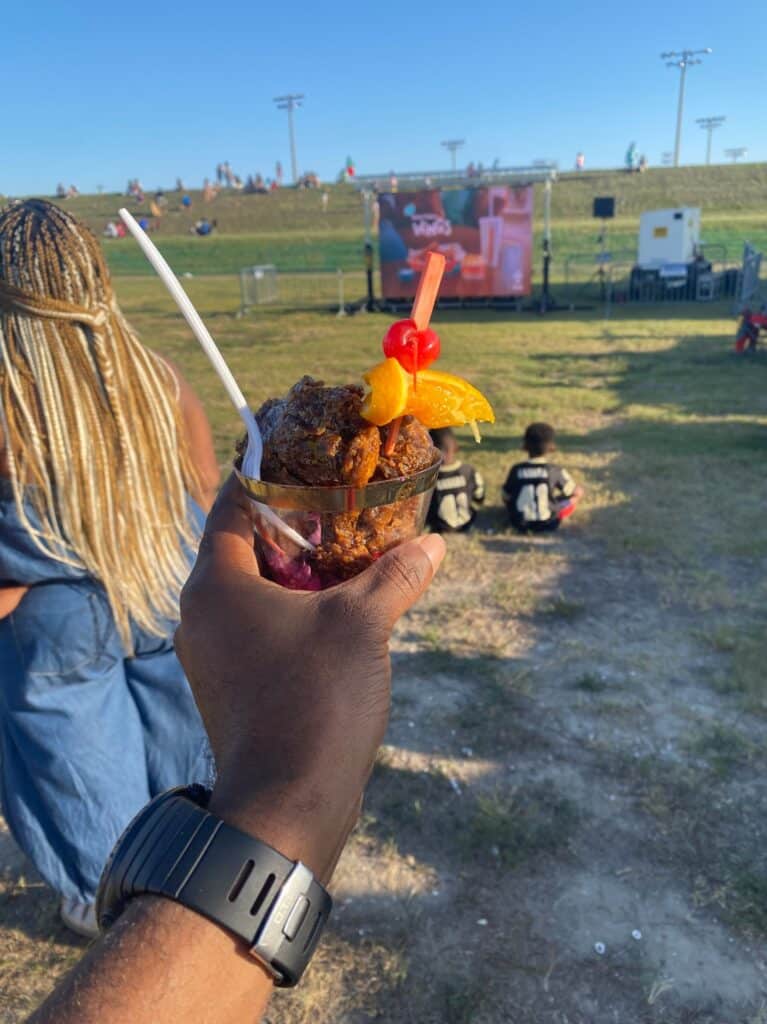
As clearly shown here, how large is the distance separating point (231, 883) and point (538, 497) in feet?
17.6

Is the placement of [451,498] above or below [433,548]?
below

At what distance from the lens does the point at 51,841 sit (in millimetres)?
2629

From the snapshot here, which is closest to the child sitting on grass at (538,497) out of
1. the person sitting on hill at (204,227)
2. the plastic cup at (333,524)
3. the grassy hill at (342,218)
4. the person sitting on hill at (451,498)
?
the person sitting on hill at (451,498)

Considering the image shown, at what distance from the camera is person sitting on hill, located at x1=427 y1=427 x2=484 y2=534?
6254 mm

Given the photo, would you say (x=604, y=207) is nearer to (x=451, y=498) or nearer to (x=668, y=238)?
(x=668, y=238)

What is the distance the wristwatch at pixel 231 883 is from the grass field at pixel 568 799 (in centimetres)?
175

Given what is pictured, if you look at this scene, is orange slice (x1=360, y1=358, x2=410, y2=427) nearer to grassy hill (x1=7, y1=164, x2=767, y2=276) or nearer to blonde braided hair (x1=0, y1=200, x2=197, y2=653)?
blonde braided hair (x1=0, y1=200, x2=197, y2=653)

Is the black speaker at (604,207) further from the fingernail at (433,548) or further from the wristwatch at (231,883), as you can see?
the wristwatch at (231,883)

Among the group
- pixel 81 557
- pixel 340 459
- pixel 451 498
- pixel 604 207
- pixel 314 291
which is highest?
pixel 604 207

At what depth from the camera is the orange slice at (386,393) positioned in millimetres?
1371

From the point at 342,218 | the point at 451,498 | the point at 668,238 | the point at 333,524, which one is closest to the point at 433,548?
the point at 333,524

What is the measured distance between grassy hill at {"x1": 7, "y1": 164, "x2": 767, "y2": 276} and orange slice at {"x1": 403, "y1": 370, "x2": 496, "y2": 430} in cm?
3246

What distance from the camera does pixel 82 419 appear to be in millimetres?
2373

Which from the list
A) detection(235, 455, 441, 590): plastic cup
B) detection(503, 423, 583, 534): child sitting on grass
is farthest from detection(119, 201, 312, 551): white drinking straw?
detection(503, 423, 583, 534): child sitting on grass
